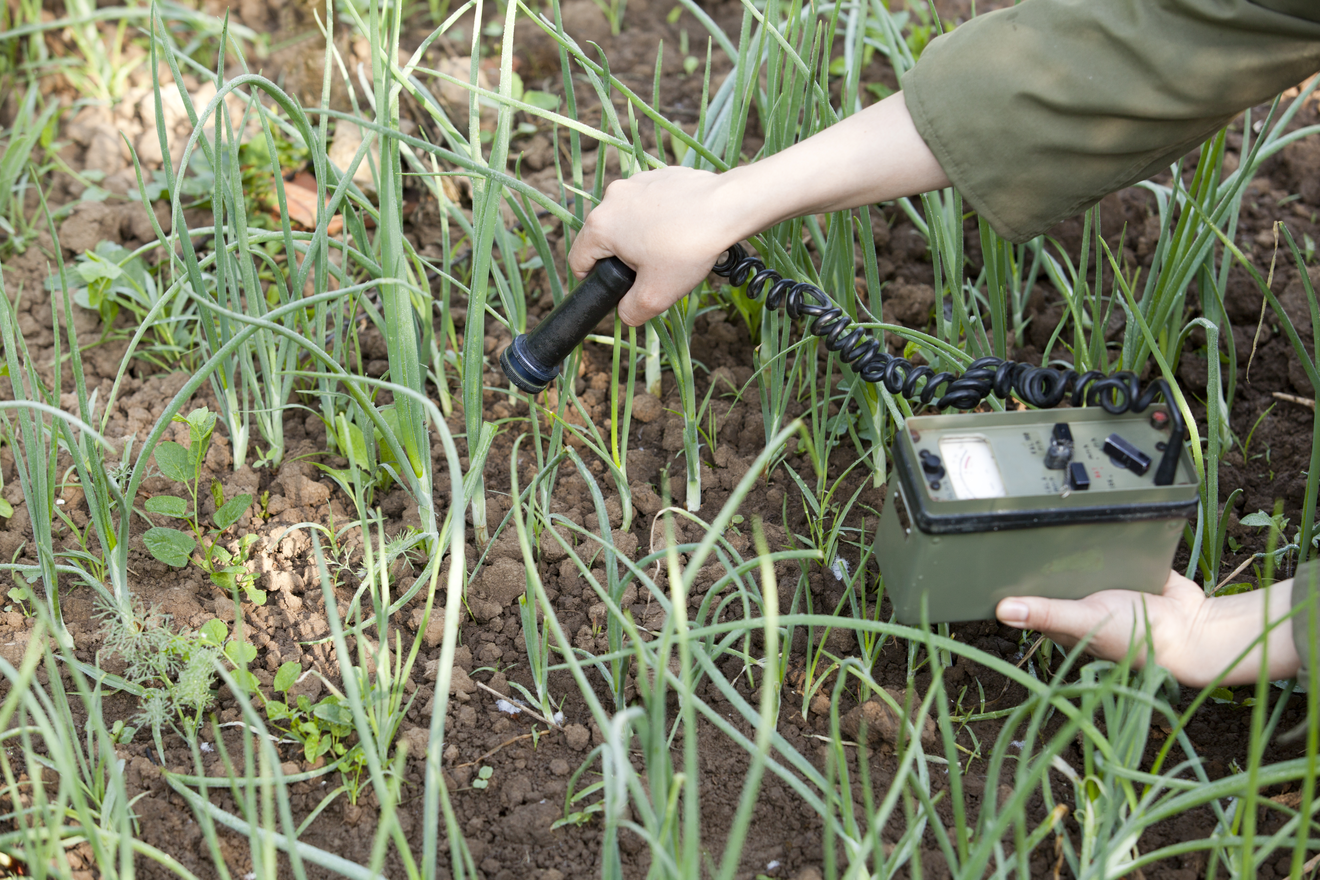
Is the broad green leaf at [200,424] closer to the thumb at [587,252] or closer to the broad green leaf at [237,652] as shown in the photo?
the broad green leaf at [237,652]

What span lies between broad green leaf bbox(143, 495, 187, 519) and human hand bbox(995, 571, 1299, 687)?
1048 mm

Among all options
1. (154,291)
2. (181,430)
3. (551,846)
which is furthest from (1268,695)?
(154,291)

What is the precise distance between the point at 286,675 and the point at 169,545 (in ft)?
0.94

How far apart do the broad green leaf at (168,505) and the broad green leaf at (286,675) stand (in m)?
0.30

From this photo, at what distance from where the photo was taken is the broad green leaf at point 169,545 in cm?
139

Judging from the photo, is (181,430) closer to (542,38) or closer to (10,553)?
(10,553)

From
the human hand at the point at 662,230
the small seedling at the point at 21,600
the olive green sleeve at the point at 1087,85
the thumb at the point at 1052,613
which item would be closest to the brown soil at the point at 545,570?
the small seedling at the point at 21,600

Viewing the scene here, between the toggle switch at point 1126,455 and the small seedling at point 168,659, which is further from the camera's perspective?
the small seedling at point 168,659

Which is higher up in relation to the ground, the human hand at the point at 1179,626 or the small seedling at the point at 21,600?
the small seedling at the point at 21,600

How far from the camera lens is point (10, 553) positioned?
146 cm

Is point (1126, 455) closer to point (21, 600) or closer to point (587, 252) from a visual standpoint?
point (587, 252)

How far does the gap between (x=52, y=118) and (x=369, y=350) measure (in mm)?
1086

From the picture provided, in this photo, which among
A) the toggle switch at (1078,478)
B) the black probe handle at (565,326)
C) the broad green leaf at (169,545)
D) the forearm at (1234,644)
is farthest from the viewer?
the broad green leaf at (169,545)

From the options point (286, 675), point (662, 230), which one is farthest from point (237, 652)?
point (662, 230)
